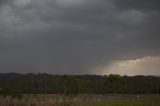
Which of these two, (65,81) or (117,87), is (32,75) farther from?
(65,81)

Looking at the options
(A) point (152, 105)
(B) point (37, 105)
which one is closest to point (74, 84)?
(A) point (152, 105)

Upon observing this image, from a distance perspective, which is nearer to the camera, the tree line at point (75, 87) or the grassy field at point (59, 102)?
the grassy field at point (59, 102)

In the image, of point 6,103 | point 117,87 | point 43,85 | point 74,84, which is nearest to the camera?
point 6,103

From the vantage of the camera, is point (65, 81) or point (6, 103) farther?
point (65, 81)

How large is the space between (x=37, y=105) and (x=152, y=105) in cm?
1587

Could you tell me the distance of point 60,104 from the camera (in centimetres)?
4066

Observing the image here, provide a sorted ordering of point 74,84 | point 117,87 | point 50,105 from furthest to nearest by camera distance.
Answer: point 117,87 < point 74,84 < point 50,105

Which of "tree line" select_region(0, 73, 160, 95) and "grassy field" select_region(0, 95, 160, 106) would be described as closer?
"grassy field" select_region(0, 95, 160, 106)

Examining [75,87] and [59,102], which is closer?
[59,102]

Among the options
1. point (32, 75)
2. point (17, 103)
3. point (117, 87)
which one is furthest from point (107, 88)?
point (17, 103)

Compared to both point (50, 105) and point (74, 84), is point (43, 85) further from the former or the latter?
point (50, 105)

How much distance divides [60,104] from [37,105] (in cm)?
469

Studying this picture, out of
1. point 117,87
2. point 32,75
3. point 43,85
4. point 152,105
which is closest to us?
point 152,105

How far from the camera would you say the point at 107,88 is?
121 m
